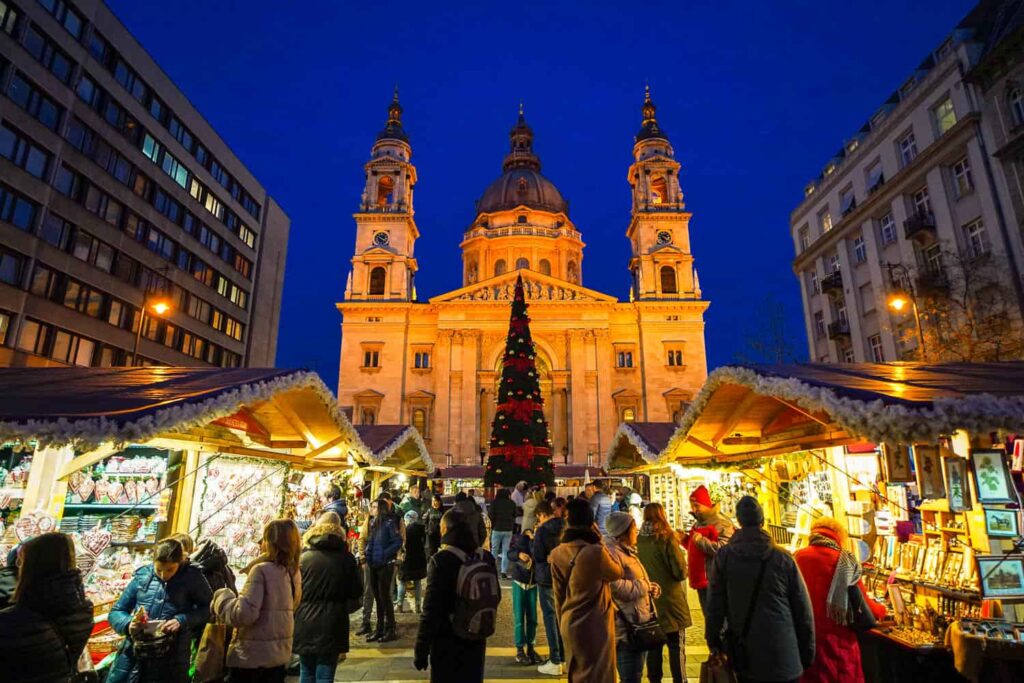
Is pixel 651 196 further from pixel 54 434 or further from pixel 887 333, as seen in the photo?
pixel 54 434

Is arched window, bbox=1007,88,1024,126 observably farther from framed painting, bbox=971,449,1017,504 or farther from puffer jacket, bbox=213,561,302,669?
puffer jacket, bbox=213,561,302,669

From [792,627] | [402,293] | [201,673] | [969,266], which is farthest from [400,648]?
[402,293]

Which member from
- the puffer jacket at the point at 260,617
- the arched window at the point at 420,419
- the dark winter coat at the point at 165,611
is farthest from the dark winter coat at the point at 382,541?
the arched window at the point at 420,419

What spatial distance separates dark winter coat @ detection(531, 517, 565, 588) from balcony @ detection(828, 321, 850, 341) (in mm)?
27850

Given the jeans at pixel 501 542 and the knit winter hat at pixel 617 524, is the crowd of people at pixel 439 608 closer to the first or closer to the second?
the knit winter hat at pixel 617 524

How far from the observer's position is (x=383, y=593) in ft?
26.3

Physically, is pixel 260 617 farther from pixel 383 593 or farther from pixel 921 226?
pixel 921 226

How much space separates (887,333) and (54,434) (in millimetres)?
29640

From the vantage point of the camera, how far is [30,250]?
23.1m

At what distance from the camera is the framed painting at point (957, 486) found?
5723 millimetres

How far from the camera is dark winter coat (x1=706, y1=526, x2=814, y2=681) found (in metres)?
3.80

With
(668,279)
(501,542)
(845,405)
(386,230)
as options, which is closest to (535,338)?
(668,279)

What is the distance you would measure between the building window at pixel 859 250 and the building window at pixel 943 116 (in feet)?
20.1

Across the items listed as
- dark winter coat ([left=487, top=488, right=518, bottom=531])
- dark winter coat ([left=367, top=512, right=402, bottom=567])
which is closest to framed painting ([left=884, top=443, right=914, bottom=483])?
dark winter coat ([left=367, top=512, right=402, bottom=567])
